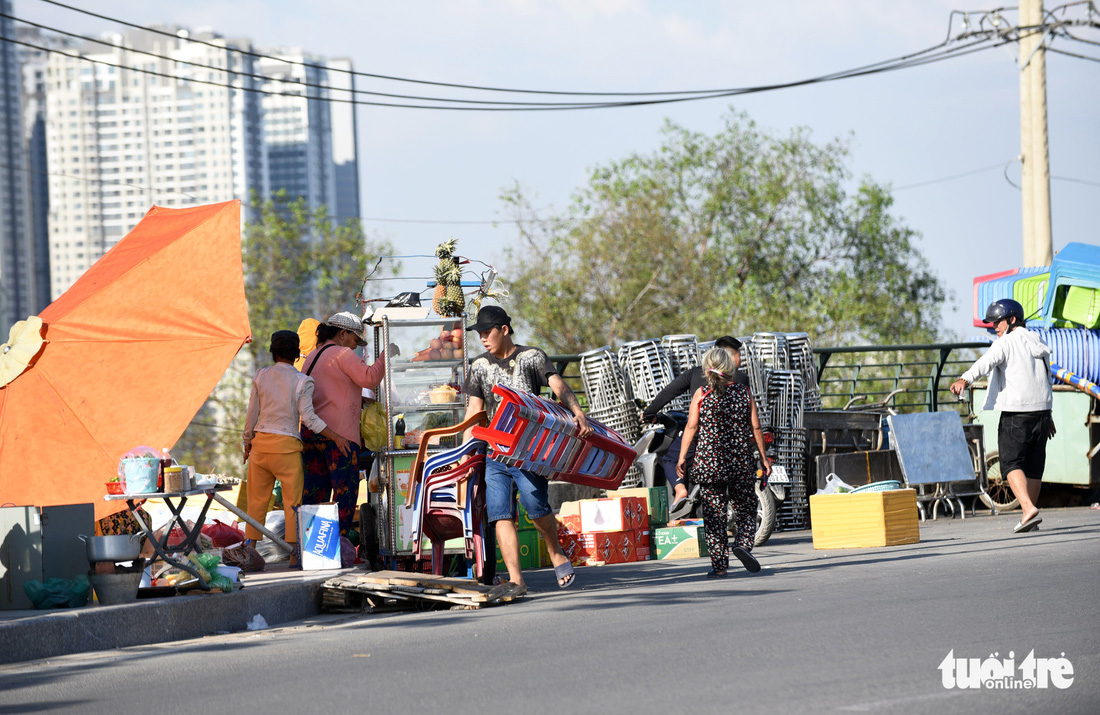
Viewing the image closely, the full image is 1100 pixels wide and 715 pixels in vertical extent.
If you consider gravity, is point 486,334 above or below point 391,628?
above

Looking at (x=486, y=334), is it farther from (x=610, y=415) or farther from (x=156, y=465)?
(x=610, y=415)

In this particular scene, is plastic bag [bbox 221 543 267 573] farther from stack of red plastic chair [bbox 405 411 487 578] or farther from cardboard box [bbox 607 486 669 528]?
cardboard box [bbox 607 486 669 528]

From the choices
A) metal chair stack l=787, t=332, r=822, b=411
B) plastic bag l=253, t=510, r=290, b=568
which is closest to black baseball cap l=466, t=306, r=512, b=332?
plastic bag l=253, t=510, r=290, b=568

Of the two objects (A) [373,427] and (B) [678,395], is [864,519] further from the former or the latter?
(A) [373,427]

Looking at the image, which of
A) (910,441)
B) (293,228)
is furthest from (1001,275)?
(293,228)

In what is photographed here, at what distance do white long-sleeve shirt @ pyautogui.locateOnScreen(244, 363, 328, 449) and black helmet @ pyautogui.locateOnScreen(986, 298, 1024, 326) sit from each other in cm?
649

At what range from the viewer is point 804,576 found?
876 centimetres

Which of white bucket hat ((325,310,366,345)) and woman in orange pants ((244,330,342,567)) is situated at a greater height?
white bucket hat ((325,310,366,345))

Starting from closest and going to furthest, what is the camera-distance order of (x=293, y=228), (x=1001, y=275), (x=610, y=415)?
(x=610, y=415)
(x=1001, y=275)
(x=293, y=228)

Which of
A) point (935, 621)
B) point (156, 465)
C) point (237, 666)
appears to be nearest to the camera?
point (237, 666)

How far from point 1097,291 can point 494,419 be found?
9.51 metres

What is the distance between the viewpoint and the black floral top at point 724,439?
919 centimetres

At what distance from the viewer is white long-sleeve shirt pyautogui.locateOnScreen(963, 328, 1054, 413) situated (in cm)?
1127

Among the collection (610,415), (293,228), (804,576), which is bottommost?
(804,576)
